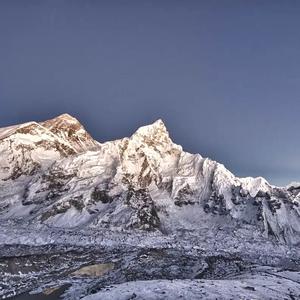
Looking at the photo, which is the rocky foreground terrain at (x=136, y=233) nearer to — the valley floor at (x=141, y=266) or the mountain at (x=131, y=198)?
the valley floor at (x=141, y=266)

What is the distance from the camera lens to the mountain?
150m

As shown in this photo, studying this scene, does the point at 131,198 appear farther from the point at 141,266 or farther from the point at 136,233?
the point at 141,266

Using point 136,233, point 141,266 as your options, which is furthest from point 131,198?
point 141,266

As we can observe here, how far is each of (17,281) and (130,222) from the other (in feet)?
275

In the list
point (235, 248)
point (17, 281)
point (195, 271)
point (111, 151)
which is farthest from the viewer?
point (111, 151)

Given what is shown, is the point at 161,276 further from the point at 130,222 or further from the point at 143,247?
the point at 130,222

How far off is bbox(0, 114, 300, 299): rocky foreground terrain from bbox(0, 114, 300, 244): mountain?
40 cm

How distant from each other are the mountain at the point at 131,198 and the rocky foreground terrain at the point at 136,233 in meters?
0.40

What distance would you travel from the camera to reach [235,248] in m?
122

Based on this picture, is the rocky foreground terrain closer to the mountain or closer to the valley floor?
the valley floor

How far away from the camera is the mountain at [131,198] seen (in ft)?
492

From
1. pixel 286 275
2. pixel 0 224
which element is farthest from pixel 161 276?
pixel 0 224

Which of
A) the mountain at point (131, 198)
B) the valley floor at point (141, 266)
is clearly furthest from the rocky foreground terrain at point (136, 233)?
the mountain at point (131, 198)

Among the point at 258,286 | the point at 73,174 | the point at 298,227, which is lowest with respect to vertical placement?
the point at 298,227
